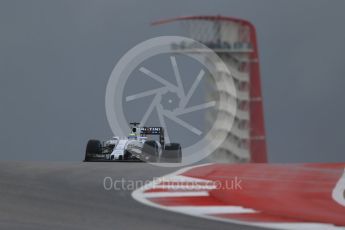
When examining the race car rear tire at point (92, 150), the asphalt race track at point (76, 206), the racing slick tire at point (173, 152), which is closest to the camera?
the asphalt race track at point (76, 206)

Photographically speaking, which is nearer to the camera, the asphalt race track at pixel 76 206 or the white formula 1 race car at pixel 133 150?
the asphalt race track at pixel 76 206

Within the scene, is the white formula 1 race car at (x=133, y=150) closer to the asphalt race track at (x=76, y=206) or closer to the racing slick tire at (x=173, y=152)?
the racing slick tire at (x=173, y=152)

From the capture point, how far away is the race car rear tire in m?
20.6

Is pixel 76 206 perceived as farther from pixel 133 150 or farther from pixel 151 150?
pixel 133 150

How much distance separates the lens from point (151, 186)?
1027cm

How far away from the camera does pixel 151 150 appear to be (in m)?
20.4

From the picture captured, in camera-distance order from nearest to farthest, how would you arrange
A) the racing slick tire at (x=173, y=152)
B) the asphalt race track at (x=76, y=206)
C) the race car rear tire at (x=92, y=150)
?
the asphalt race track at (x=76, y=206) → the racing slick tire at (x=173, y=152) → the race car rear tire at (x=92, y=150)

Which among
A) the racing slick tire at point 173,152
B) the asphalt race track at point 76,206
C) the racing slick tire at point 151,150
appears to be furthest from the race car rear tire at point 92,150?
the asphalt race track at point 76,206

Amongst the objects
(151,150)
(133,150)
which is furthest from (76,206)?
(133,150)

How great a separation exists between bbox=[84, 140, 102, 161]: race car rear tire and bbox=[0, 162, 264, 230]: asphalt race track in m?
8.54

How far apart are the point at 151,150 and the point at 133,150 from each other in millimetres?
1436

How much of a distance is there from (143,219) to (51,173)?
5.42 meters

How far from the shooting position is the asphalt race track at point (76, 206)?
675 cm

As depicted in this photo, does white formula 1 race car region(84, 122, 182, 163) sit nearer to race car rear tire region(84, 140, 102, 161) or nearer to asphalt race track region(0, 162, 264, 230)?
race car rear tire region(84, 140, 102, 161)
